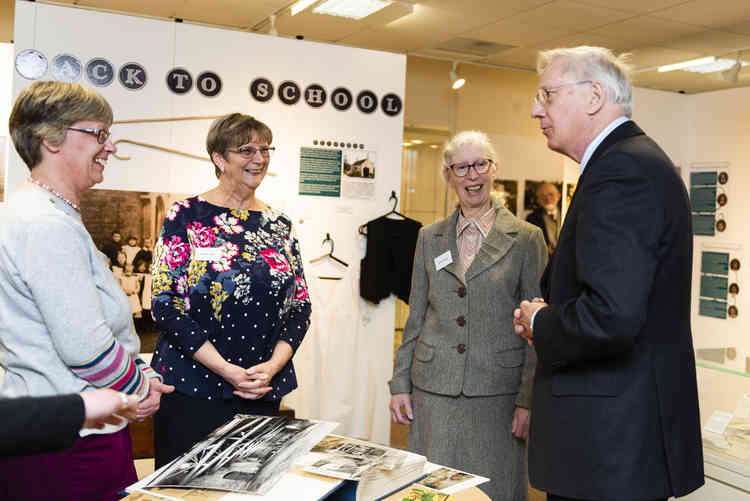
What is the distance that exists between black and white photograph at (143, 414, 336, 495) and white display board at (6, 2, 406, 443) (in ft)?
A: 9.83

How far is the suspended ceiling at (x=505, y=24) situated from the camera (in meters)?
5.66

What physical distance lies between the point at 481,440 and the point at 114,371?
146cm

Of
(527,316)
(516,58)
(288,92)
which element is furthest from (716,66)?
(527,316)

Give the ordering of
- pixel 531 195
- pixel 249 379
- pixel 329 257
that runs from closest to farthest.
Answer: pixel 249 379 → pixel 329 257 → pixel 531 195

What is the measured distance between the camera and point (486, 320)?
268 centimetres

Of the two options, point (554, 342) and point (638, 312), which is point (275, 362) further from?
point (638, 312)

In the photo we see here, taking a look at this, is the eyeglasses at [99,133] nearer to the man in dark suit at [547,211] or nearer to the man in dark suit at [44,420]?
the man in dark suit at [44,420]

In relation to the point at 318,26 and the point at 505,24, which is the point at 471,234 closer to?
the point at 505,24

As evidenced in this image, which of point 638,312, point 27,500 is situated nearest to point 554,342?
point 638,312

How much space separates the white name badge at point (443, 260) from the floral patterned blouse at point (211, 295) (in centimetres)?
62

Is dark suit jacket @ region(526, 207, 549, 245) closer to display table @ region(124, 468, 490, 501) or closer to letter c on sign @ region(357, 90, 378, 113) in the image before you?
letter c on sign @ region(357, 90, 378, 113)

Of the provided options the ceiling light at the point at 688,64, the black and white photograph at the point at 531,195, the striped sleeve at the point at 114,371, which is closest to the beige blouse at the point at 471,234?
the striped sleeve at the point at 114,371

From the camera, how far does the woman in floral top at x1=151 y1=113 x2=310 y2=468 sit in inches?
96.2

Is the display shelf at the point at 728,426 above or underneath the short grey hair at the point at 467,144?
underneath
